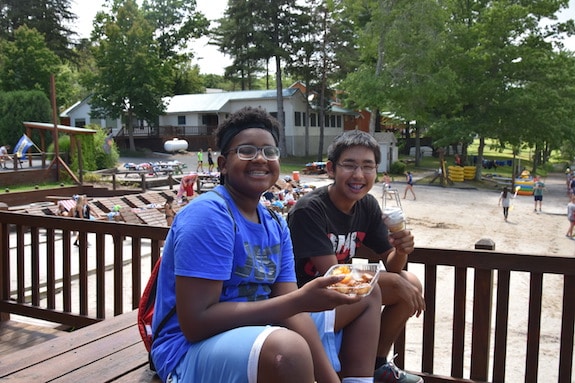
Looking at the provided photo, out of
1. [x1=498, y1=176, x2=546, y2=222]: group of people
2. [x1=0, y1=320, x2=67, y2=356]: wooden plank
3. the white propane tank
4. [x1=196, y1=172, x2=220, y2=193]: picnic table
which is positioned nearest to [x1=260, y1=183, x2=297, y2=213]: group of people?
[x1=196, y1=172, x2=220, y2=193]: picnic table

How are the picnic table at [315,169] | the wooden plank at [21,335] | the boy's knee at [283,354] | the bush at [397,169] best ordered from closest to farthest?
the boy's knee at [283,354]
the wooden plank at [21,335]
the picnic table at [315,169]
the bush at [397,169]

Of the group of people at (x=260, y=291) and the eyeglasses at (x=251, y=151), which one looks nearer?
the group of people at (x=260, y=291)

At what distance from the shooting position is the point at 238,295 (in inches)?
74.5

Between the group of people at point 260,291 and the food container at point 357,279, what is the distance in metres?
0.03

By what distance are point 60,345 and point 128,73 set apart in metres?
38.7

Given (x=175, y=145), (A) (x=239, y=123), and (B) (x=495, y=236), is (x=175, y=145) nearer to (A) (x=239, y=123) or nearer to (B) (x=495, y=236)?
(B) (x=495, y=236)

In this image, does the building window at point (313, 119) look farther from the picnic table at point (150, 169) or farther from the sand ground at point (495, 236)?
the picnic table at point (150, 169)

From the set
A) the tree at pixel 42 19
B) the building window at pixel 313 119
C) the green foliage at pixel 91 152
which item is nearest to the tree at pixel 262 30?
the building window at pixel 313 119

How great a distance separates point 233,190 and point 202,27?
50428 mm

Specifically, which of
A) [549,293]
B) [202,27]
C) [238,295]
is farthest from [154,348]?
[202,27]

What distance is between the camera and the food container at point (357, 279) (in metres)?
1.77

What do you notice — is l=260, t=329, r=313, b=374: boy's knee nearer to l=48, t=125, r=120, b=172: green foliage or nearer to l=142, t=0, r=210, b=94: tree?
l=48, t=125, r=120, b=172: green foliage

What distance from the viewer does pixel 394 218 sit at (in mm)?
2520

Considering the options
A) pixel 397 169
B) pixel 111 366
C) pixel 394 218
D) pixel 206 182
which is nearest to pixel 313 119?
pixel 397 169
